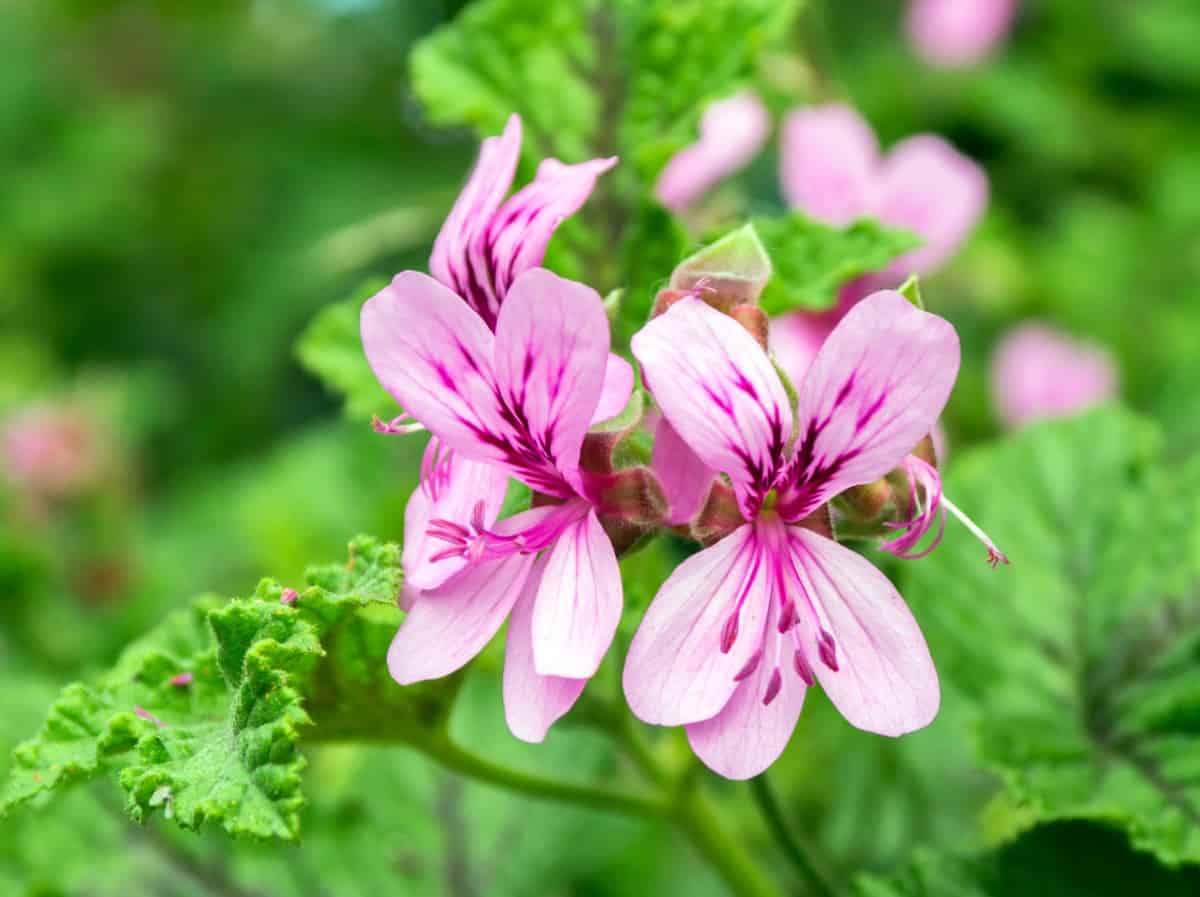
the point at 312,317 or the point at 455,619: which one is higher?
the point at 455,619

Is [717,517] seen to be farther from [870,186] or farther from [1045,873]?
[870,186]

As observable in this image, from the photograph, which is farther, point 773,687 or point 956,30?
point 956,30

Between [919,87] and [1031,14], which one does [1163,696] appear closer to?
[919,87]

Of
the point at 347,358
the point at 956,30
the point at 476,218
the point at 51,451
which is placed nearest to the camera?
the point at 476,218

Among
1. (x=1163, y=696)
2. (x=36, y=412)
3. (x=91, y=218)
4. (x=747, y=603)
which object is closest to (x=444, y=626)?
(x=747, y=603)

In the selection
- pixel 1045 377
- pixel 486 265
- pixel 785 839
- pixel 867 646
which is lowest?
pixel 1045 377

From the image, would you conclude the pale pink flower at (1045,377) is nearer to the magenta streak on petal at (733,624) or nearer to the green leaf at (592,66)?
the green leaf at (592,66)

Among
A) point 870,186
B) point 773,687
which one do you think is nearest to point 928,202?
point 870,186
